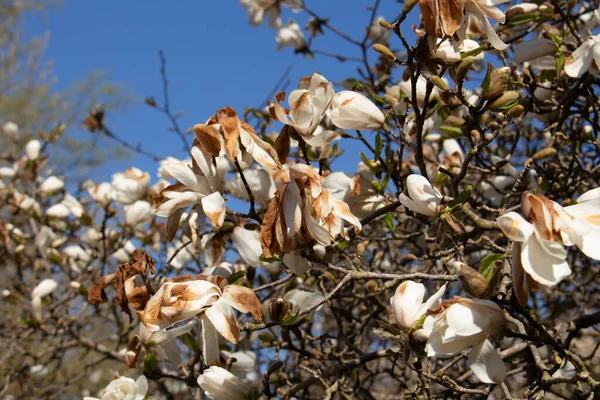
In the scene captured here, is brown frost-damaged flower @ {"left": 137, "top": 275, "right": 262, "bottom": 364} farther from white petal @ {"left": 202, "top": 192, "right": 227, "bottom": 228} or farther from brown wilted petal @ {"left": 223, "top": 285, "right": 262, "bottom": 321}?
white petal @ {"left": 202, "top": 192, "right": 227, "bottom": 228}

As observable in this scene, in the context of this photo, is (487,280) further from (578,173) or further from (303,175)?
(578,173)

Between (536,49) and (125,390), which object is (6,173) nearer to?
(125,390)

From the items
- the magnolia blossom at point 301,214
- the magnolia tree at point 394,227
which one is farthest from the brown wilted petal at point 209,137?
the magnolia blossom at point 301,214

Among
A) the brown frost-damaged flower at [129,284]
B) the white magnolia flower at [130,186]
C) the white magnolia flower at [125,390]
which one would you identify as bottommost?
the white magnolia flower at [125,390]

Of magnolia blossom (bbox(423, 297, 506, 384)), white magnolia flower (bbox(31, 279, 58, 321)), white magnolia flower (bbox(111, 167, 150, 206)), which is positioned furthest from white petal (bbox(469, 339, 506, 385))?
white magnolia flower (bbox(31, 279, 58, 321))

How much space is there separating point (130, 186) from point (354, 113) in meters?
1.13

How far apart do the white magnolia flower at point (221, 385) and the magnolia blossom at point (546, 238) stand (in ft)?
1.89

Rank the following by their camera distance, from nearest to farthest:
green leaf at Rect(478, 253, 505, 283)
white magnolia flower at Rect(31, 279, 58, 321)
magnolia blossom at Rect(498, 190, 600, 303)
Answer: magnolia blossom at Rect(498, 190, 600, 303), green leaf at Rect(478, 253, 505, 283), white magnolia flower at Rect(31, 279, 58, 321)

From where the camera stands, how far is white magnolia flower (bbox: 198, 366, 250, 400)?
106 centimetres

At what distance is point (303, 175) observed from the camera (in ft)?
2.83

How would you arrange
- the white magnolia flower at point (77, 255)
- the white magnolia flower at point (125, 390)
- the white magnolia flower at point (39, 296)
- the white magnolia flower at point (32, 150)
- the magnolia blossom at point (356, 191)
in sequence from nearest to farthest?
Answer: the white magnolia flower at point (125, 390), the magnolia blossom at point (356, 191), the white magnolia flower at point (39, 296), the white magnolia flower at point (77, 255), the white magnolia flower at point (32, 150)

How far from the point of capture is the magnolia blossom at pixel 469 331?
0.76 m

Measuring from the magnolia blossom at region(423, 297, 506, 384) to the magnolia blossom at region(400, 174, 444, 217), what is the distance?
0.24 m

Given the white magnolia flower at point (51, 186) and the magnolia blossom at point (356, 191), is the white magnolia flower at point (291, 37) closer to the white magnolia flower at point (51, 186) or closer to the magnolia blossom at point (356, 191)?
the white magnolia flower at point (51, 186)
